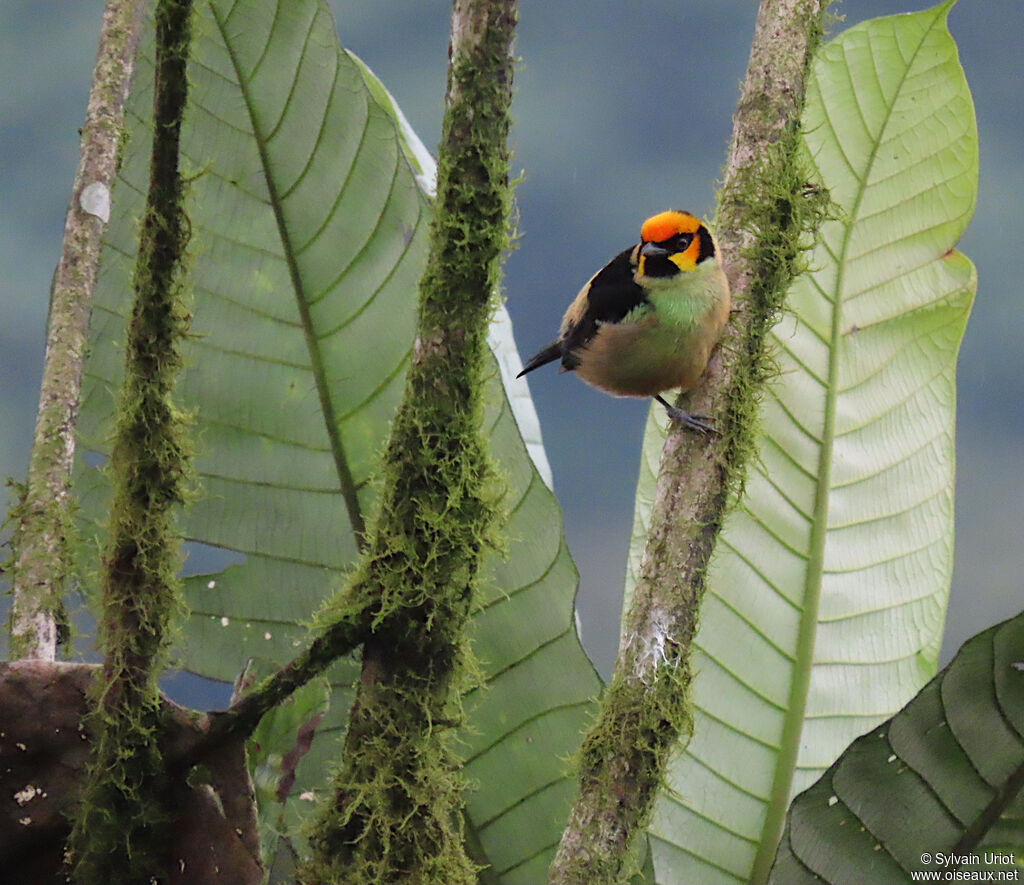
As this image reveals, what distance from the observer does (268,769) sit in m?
1.78

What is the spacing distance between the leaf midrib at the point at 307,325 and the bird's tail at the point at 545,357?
564mm

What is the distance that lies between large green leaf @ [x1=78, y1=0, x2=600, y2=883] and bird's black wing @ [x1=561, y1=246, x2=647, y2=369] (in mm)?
Answer: 506

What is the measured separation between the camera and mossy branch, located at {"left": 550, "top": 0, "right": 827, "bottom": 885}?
1.47 m

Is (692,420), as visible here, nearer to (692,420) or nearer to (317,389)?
(692,420)

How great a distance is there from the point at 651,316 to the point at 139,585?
1154mm

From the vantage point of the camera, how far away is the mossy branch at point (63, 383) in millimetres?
1847

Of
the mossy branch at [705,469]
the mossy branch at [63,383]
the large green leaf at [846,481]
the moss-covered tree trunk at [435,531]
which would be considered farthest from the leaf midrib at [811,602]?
the mossy branch at [63,383]

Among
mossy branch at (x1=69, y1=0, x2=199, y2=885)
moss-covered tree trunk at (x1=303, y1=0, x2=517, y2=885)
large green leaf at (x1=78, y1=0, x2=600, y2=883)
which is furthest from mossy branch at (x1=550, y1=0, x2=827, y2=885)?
mossy branch at (x1=69, y1=0, x2=199, y2=885)

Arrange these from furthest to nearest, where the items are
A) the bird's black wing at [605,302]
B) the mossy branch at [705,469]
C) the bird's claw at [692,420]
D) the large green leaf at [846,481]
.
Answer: the bird's black wing at [605,302] < the large green leaf at [846,481] < the bird's claw at [692,420] < the mossy branch at [705,469]

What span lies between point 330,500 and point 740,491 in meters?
0.70

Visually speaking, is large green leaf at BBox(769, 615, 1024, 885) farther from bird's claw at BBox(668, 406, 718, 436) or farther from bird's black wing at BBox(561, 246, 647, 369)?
bird's black wing at BBox(561, 246, 647, 369)

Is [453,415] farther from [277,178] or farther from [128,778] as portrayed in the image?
[277,178]

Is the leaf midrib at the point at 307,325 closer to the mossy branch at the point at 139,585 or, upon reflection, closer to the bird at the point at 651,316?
the bird at the point at 651,316

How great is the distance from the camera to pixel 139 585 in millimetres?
1336
